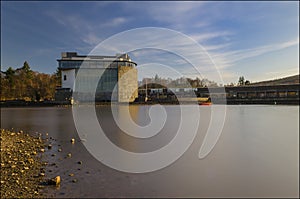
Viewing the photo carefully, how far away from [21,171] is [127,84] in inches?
1787

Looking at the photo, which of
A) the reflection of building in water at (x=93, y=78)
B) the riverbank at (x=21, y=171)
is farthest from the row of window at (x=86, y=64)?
the riverbank at (x=21, y=171)

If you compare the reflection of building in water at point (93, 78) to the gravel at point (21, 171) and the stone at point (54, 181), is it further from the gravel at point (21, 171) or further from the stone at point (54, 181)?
the stone at point (54, 181)

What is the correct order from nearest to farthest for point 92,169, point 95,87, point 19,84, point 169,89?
point 92,169 → point 95,87 → point 19,84 → point 169,89

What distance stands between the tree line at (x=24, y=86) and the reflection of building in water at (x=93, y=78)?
287 inches

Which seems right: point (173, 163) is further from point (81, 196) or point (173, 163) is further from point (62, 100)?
point (62, 100)

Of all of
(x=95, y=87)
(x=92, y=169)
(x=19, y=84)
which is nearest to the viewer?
(x=92, y=169)

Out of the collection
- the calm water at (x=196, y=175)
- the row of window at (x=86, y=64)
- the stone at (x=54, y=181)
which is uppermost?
the row of window at (x=86, y=64)

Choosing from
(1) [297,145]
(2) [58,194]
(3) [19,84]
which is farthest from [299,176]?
(3) [19,84]

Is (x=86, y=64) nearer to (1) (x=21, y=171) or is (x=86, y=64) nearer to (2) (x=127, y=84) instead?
(2) (x=127, y=84)

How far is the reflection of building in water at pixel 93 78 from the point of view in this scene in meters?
48.8

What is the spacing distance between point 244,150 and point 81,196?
22.4 ft

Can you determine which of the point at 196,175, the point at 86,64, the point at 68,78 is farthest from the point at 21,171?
the point at 68,78

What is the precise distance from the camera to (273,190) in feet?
18.2

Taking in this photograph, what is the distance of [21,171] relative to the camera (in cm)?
642
